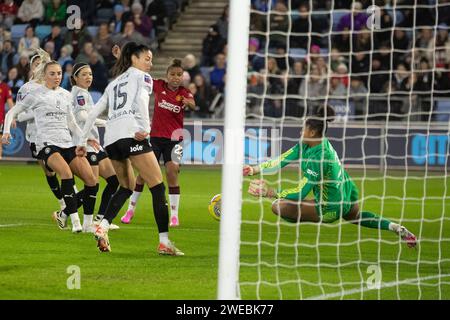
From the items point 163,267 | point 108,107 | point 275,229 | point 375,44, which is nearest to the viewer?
point 163,267

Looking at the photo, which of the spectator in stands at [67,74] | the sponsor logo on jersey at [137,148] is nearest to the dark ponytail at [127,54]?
the sponsor logo on jersey at [137,148]

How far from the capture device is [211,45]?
80.3 ft

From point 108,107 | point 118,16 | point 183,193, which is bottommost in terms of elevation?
point 183,193

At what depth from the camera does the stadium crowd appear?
21.2m

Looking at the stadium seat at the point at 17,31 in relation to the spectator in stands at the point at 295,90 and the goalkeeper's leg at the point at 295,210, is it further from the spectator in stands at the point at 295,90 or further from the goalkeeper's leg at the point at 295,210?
the goalkeeper's leg at the point at 295,210

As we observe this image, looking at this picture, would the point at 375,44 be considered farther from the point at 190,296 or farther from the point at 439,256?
the point at 190,296

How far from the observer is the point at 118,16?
82.9 ft

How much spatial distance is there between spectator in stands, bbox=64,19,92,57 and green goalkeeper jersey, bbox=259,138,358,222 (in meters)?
14.8

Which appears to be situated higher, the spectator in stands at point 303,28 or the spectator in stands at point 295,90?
the spectator in stands at point 303,28

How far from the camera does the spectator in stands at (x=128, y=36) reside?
24.4 meters

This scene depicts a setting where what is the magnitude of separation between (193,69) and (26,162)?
430 cm

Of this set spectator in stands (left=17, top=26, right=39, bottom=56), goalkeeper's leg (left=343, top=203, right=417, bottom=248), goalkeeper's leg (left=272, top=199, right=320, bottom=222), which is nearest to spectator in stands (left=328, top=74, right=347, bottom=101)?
spectator in stands (left=17, top=26, right=39, bottom=56)

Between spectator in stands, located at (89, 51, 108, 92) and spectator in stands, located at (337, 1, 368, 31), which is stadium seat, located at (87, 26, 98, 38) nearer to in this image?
spectator in stands, located at (89, 51, 108, 92)
